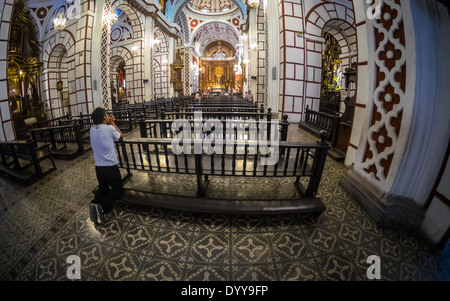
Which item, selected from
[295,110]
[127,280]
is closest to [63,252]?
[127,280]

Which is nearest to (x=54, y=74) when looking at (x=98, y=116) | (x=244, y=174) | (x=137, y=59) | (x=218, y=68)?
(x=137, y=59)

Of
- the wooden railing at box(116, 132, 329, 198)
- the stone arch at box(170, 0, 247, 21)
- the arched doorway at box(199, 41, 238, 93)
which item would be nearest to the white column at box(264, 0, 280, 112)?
the wooden railing at box(116, 132, 329, 198)

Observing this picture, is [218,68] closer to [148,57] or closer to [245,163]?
[148,57]

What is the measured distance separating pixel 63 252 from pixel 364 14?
4.83 meters

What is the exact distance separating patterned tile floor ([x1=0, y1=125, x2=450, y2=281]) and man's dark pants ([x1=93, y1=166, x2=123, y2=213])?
0.23 m

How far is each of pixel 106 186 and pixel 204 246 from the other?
5.13 ft

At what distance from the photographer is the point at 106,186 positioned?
2439 millimetres

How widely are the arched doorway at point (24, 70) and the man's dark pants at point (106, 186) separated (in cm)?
1112

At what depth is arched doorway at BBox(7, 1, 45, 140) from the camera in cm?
990

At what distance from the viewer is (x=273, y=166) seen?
2.56 m

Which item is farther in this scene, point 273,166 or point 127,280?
point 273,166

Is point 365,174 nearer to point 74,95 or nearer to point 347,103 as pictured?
point 347,103

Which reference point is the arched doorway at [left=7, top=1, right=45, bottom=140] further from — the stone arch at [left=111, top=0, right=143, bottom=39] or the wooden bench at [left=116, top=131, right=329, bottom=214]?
the wooden bench at [left=116, top=131, right=329, bottom=214]
